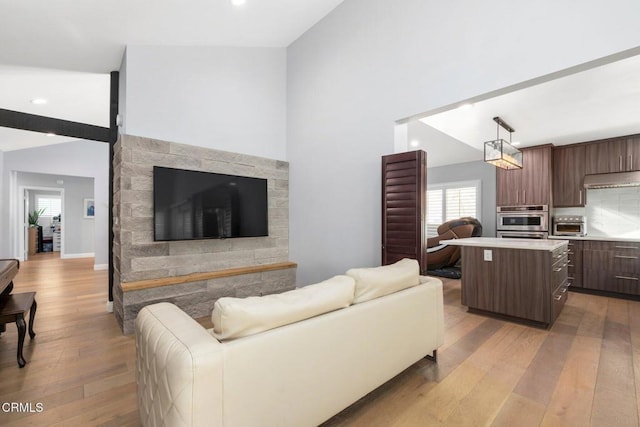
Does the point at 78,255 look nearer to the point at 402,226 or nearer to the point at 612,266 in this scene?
the point at 402,226

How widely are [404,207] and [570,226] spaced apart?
401 cm

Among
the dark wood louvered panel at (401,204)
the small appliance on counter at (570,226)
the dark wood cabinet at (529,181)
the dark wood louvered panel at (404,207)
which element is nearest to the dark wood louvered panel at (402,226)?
the dark wood louvered panel at (404,207)

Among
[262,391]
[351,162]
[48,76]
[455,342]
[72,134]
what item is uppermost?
[48,76]

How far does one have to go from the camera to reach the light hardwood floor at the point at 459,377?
1.63 m

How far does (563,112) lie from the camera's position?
356 cm

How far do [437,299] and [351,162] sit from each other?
67.0 inches

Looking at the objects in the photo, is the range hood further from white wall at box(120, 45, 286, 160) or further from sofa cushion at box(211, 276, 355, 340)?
sofa cushion at box(211, 276, 355, 340)

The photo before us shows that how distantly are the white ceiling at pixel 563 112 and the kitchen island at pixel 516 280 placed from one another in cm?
162

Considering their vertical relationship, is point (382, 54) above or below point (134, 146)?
above

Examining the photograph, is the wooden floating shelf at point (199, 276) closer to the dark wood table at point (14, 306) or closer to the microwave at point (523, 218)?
the dark wood table at point (14, 306)

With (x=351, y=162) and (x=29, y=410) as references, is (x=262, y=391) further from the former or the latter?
(x=351, y=162)

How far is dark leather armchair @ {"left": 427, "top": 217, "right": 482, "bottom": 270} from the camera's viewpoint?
5.51 meters

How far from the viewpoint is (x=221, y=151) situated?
3.48 metres

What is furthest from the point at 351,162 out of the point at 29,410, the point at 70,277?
the point at 70,277
